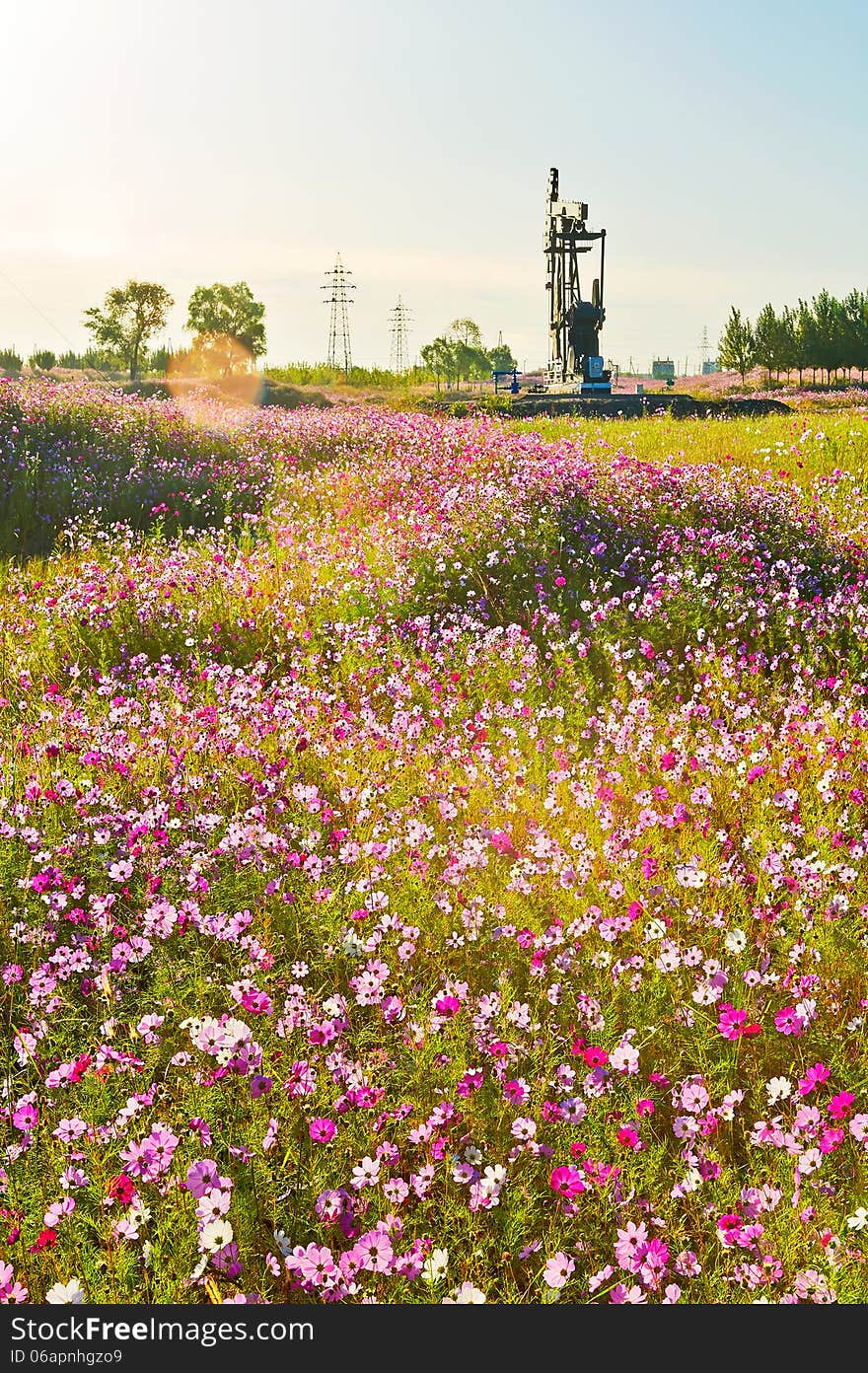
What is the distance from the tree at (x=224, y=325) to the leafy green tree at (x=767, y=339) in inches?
1450

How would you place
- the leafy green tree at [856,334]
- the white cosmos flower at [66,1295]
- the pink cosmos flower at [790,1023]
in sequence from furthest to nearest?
1. the leafy green tree at [856,334]
2. the pink cosmos flower at [790,1023]
3. the white cosmos flower at [66,1295]

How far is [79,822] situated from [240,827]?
925 millimetres

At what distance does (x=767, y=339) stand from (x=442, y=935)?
6258 centimetres

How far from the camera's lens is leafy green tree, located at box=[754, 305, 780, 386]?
59.1m

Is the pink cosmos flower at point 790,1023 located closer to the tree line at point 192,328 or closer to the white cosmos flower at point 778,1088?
the white cosmos flower at point 778,1088

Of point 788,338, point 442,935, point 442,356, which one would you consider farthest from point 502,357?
point 442,935

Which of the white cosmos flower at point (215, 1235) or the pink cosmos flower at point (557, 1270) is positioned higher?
the white cosmos flower at point (215, 1235)

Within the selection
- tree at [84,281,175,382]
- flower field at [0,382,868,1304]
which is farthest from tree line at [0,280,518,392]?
flower field at [0,382,868,1304]

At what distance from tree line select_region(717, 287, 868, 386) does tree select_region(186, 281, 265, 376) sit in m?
36.3

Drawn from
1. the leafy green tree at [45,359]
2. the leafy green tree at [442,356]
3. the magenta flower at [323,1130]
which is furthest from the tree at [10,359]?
the magenta flower at [323,1130]

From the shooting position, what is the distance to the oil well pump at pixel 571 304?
40.3 m

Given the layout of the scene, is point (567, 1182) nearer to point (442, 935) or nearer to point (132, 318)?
point (442, 935)

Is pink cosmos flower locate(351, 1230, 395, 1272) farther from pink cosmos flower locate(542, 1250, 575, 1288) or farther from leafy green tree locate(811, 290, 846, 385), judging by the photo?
leafy green tree locate(811, 290, 846, 385)

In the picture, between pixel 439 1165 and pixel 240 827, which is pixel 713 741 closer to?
pixel 240 827
